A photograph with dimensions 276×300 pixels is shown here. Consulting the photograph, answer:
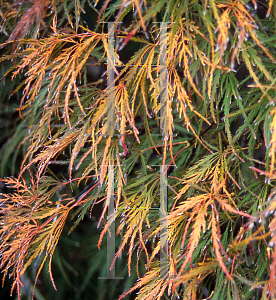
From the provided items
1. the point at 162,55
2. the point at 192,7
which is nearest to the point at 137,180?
the point at 162,55

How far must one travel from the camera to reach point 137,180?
0.65 metres

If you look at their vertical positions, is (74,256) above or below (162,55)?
below


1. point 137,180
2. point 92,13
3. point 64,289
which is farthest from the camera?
point 64,289

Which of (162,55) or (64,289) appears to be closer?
(162,55)

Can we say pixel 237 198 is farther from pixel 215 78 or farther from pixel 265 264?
pixel 215 78

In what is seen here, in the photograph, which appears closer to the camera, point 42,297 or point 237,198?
point 237,198

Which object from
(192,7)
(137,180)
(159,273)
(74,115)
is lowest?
(159,273)

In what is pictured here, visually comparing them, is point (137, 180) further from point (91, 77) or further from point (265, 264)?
point (91, 77)

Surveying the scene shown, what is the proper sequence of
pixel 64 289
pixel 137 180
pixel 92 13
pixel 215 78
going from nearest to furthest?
pixel 215 78 < pixel 137 180 < pixel 92 13 < pixel 64 289

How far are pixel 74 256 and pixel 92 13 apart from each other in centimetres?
82

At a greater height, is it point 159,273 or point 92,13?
point 92,13

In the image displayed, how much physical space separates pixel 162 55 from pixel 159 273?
44 centimetres

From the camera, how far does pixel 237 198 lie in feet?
1.96

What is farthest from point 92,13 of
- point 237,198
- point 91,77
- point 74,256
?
point 74,256
